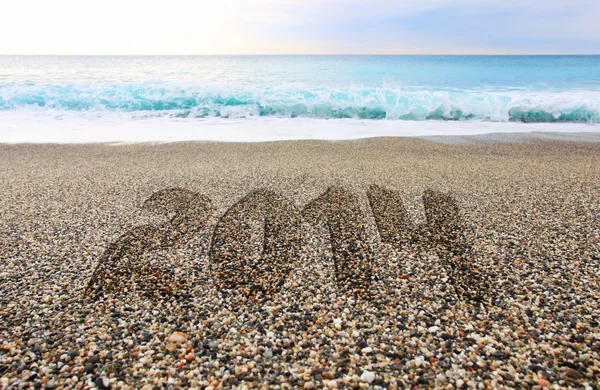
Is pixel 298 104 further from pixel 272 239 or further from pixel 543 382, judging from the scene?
pixel 543 382

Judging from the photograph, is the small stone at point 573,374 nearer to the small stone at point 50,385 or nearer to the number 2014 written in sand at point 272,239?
the number 2014 written in sand at point 272,239

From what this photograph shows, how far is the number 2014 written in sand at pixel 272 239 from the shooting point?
2.51 meters

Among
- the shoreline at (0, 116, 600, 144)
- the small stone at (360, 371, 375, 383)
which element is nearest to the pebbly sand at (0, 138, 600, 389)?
the small stone at (360, 371, 375, 383)

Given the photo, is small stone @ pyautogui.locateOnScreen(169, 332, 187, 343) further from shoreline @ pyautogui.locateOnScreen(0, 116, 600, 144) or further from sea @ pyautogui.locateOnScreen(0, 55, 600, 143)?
sea @ pyautogui.locateOnScreen(0, 55, 600, 143)

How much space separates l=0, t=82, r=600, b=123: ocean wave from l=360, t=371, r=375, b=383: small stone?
39.1 feet

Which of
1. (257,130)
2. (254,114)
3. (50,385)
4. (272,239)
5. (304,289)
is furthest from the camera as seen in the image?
(254,114)

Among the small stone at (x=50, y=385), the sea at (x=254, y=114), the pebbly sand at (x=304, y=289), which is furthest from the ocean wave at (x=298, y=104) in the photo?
the small stone at (x=50, y=385)

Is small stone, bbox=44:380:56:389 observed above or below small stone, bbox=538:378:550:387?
above

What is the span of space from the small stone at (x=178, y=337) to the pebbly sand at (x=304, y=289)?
0.01 meters

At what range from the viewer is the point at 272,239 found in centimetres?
320

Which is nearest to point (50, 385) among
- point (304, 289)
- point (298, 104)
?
point (304, 289)

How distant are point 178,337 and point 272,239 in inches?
53.4

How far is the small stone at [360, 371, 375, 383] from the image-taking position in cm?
169

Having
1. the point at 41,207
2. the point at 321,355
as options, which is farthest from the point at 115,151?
the point at 321,355
